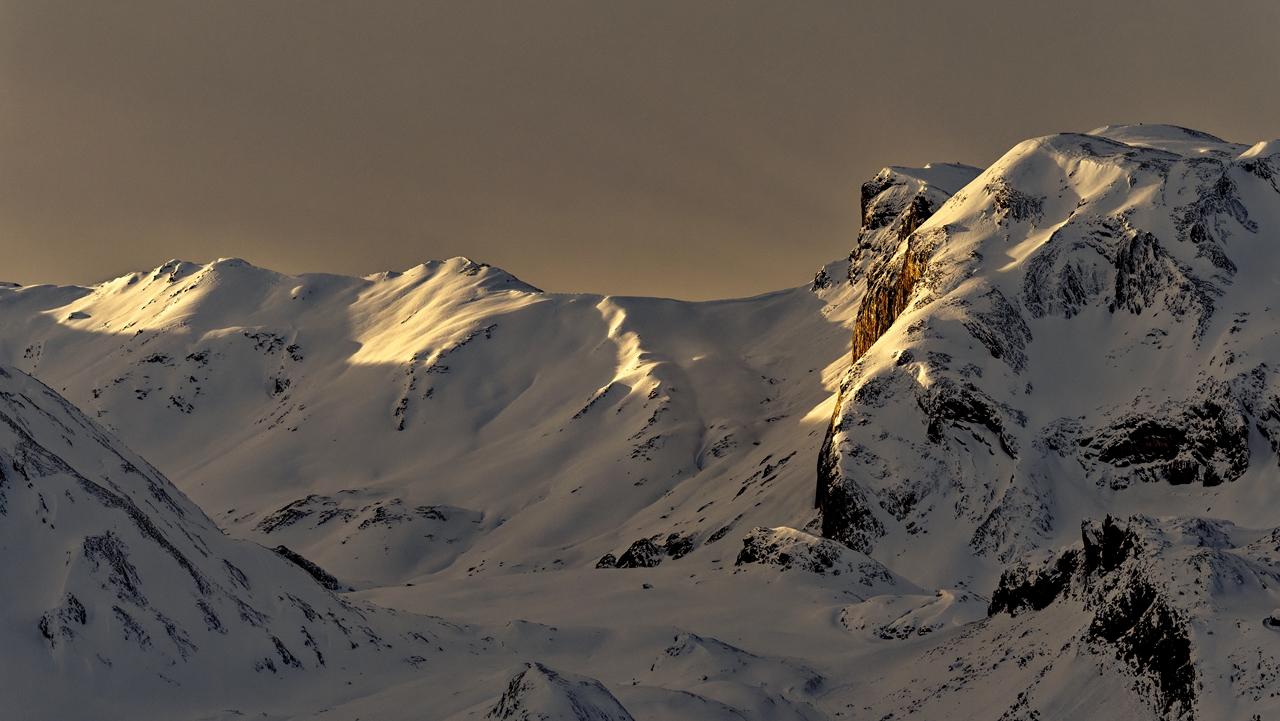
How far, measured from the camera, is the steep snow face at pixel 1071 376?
318ft

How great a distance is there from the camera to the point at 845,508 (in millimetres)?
104938

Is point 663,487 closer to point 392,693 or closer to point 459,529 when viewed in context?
point 459,529

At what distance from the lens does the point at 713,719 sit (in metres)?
32.8

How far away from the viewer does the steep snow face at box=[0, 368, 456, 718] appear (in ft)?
107

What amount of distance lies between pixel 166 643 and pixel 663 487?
381 feet

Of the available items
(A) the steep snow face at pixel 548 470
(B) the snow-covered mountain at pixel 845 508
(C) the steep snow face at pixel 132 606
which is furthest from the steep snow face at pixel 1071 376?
(C) the steep snow face at pixel 132 606

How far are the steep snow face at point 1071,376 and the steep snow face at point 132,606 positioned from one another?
60.3 metres

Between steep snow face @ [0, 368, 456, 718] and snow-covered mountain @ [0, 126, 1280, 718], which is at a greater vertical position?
steep snow face @ [0, 368, 456, 718]

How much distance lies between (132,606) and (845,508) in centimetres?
7644

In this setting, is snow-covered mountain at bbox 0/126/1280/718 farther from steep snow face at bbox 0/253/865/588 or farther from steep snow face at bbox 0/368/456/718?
steep snow face at bbox 0/253/865/588

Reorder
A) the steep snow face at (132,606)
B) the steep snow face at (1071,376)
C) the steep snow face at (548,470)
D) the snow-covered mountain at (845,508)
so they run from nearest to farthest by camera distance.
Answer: the snow-covered mountain at (845,508) → the steep snow face at (132,606) → the steep snow face at (1071,376) → the steep snow face at (548,470)

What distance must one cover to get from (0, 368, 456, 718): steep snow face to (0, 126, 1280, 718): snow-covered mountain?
0.53ft

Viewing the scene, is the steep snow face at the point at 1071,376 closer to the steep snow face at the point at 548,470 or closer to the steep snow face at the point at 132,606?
the steep snow face at the point at 548,470

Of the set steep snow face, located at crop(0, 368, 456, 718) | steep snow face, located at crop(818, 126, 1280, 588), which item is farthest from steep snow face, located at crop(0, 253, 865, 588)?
steep snow face, located at crop(0, 368, 456, 718)
